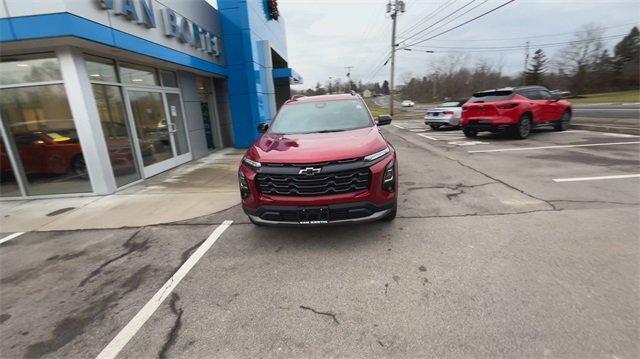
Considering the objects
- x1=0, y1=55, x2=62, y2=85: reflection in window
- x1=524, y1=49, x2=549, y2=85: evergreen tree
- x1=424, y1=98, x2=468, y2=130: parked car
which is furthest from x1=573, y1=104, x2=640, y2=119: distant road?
x1=524, y1=49, x2=549, y2=85: evergreen tree

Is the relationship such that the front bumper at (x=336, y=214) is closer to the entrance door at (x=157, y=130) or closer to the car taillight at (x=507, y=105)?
the entrance door at (x=157, y=130)

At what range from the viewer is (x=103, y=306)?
9.99 feet

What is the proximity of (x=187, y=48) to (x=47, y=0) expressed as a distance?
4562 millimetres

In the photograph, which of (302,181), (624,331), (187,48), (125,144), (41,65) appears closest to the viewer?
(624,331)

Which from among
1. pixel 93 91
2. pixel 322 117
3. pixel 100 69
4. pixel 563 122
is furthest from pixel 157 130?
pixel 563 122

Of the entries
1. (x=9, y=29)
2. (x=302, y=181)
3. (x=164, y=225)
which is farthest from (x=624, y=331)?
(x=9, y=29)

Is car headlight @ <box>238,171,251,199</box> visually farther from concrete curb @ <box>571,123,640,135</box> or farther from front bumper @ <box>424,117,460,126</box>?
front bumper @ <box>424,117,460,126</box>

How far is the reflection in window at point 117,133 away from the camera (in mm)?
7016

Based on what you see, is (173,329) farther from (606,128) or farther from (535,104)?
(606,128)

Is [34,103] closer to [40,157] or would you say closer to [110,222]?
[40,157]

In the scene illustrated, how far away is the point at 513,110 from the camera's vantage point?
10.6m

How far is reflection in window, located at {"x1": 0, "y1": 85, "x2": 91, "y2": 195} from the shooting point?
650 cm

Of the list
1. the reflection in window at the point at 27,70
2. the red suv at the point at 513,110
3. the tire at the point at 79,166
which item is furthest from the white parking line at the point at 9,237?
the red suv at the point at 513,110

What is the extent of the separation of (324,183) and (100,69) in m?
6.51
